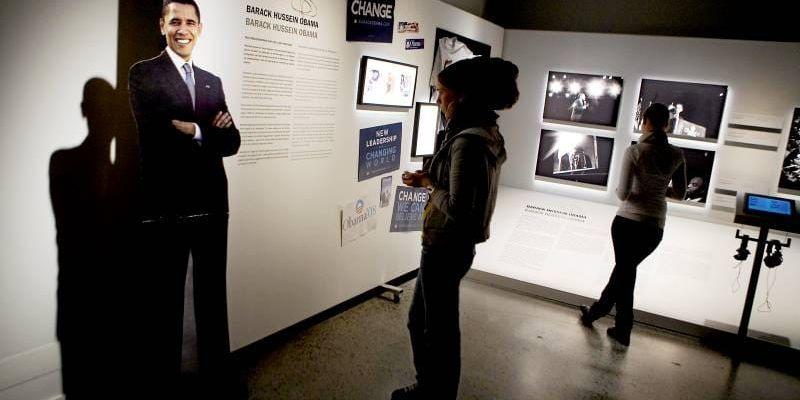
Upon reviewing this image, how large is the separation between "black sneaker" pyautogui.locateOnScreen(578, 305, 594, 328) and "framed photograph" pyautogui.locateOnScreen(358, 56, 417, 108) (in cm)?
224

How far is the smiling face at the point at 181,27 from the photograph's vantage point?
7.51 feet

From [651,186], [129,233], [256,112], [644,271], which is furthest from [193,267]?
[644,271]

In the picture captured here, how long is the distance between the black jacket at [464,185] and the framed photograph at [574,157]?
3150 mm

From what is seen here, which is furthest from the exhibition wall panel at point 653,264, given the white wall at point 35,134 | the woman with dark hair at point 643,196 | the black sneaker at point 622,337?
the white wall at point 35,134

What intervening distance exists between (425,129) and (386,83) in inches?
31.3

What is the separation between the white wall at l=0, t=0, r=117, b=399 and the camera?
6.53ft

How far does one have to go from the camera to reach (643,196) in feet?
12.1

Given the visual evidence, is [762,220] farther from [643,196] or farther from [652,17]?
[652,17]

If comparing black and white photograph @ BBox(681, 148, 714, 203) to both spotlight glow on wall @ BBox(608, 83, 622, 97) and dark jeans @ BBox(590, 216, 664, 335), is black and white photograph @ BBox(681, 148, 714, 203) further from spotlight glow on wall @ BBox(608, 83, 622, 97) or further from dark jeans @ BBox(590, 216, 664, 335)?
dark jeans @ BBox(590, 216, 664, 335)

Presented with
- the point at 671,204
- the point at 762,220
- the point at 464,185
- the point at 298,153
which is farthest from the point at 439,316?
the point at 671,204

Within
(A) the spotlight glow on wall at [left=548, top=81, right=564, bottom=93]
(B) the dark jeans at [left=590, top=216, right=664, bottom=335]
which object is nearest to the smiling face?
(B) the dark jeans at [left=590, top=216, right=664, bottom=335]

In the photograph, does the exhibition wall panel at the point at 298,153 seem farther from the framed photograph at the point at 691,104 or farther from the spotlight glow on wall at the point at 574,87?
the framed photograph at the point at 691,104

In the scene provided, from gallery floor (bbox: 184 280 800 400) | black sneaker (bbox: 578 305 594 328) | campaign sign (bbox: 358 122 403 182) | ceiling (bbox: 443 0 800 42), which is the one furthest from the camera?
ceiling (bbox: 443 0 800 42)

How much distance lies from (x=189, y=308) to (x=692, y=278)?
3956mm
